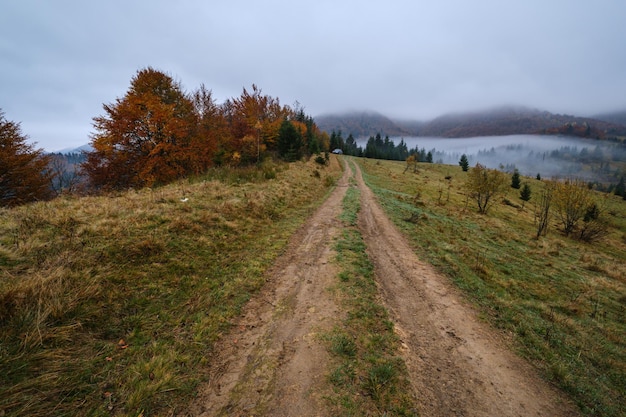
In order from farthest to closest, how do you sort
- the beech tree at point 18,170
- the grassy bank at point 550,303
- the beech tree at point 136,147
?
the beech tree at point 136,147
the beech tree at point 18,170
the grassy bank at point 550,303

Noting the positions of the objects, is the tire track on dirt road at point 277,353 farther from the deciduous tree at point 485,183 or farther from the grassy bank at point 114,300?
the deciduous tree at point 485,183

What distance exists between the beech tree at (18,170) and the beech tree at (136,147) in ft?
10.8

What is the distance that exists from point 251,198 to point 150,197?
4.45 metres

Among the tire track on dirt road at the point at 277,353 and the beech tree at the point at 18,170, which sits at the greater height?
the beech tree at the point at 18,170

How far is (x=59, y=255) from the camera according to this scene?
16.8 ft

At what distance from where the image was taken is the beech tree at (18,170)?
698 inches

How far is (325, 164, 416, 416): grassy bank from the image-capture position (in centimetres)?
346

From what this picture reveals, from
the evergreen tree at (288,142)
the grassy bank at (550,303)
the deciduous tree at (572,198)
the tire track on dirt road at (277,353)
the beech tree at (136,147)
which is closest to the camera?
the tire track on dirt road at (277,353)

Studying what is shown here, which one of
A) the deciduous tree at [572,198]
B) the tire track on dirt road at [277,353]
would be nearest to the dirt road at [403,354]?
the tire track on dirt road at [277,353]

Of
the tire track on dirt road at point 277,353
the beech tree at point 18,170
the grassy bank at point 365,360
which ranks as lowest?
the grassy bank at point 365,360

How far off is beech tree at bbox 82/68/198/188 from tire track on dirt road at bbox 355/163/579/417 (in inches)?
829

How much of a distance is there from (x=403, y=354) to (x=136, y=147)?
25.3 meters

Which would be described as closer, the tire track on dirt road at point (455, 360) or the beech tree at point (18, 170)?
the tire track on dirt road at point (455, 360)

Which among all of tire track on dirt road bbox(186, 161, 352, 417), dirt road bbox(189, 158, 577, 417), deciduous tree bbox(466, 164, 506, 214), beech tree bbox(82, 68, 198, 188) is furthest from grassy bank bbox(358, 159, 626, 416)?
beech tree bbox(82, 68, 198, 188)
